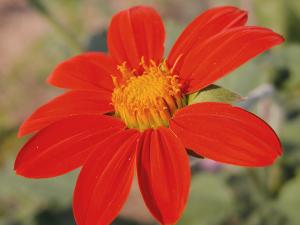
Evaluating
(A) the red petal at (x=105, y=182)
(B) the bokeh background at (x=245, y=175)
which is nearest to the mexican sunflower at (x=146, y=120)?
(A) the red petal at (x=105, y=182)

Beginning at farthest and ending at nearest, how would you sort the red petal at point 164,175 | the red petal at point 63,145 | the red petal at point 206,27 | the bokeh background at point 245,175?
the bokeh background at point 245,175 → the red petal at point 206,27 → the red petal at point 63,145 → the red petal at point 164,175

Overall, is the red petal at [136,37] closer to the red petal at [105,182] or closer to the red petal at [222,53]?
the red petal at [222,53]

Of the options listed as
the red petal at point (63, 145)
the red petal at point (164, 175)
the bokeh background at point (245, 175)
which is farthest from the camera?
Answer: the bokeh background at point (245, 175)

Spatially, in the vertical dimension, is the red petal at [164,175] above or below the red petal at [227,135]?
below

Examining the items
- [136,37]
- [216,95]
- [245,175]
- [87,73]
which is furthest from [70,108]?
[245,175]

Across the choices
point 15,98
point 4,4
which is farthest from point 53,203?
point 4,4

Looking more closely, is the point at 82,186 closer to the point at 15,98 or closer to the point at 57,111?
the point at 57,111

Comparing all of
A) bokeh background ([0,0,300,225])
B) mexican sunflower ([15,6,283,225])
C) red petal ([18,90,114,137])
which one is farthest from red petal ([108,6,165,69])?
bokeh background ([0,0,300,225])
